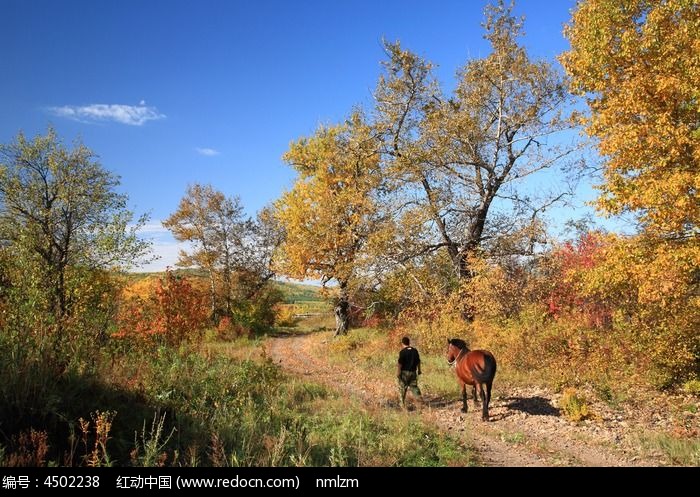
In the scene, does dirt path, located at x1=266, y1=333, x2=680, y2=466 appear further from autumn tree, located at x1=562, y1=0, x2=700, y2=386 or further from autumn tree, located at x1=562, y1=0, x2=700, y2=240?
autumn tree, located at x1=562, y1=0, x2=700, y2=240

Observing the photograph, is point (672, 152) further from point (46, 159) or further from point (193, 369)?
point (46, 159)

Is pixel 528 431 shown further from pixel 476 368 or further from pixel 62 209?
pixel 62 209

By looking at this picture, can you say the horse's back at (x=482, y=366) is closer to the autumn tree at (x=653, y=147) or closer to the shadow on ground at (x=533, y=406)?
the shadow on ground at (x=533, y=406)

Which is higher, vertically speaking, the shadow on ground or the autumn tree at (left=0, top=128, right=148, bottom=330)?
the autumn tree at (left=0, top=128, right=148, bottom=330)

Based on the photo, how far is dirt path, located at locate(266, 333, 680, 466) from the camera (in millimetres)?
7422

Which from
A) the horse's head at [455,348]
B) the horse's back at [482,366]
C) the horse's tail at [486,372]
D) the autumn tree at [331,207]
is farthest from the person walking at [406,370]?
the autumn tree at [331,207]

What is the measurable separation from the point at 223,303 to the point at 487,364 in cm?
3112

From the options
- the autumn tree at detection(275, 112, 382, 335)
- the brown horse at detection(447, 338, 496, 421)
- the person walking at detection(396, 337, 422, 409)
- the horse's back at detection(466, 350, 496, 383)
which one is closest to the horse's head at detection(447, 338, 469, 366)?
the brown horse at detection(447, 338, 496, 421)

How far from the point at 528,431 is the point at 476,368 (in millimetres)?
1691

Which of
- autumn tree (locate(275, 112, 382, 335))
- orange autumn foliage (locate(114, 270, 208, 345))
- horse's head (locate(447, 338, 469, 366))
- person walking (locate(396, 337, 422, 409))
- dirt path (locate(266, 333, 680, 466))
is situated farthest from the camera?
autumn tree (locate(275, 112, 382, 335))

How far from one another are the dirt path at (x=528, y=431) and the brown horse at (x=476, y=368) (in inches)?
23.9

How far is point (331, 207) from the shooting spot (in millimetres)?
26750

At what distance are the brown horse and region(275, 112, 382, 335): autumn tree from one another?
12.8 metres
